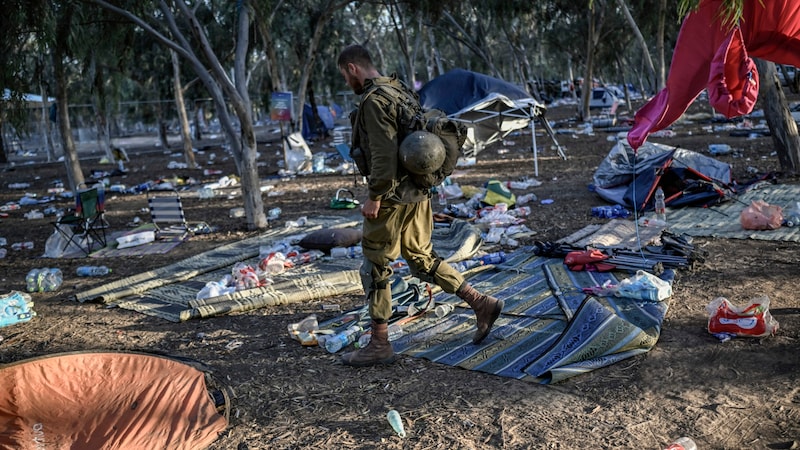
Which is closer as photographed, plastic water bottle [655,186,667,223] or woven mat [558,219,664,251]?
woven mat [558,219,664,251]

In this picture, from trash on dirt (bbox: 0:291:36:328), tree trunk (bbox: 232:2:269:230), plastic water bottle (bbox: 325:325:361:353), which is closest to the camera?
plastic water bottle (bbox: 325:325:361:353)

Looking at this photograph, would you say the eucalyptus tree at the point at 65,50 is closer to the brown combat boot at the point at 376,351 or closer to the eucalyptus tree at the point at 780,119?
the brown combat boot at the point at 376,351

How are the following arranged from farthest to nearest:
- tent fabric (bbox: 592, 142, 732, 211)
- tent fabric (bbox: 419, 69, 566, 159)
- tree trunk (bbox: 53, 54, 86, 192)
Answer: tent fabric (bbox: 419, 69, 566, 159)
tree trunk (bbox: 53, 54, 86, 192)
tent fabric (bbox: 592, 142, 732, 211)

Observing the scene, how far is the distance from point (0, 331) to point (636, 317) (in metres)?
5.31

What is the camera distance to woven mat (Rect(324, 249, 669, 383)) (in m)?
4.12

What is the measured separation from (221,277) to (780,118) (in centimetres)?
859

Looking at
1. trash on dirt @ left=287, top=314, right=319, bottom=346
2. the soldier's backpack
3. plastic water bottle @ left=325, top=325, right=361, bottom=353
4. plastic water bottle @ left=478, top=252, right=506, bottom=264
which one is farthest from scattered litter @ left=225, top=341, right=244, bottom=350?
plastic water bottle @ left=478, top=252, right=506, bottom=264

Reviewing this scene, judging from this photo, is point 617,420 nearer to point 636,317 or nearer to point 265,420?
point 636,317

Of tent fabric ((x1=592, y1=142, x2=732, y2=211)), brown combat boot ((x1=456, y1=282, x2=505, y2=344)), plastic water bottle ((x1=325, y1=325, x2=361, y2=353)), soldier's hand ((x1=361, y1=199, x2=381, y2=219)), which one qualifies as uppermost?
soldier's hand ((x1=361, y1=199, x2=381, y2=219))

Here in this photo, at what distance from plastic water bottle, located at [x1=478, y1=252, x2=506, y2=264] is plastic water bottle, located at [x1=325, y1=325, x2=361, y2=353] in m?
2.34

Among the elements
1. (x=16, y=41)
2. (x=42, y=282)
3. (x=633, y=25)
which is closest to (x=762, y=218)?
(x=42, y=282)

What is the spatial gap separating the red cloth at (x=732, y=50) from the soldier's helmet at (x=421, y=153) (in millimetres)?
2304

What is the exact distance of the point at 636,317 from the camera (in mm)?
4848

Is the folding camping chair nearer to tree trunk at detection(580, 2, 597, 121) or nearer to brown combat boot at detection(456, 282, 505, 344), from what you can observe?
brown combat boot at detection(456, 282, 505, 344)
